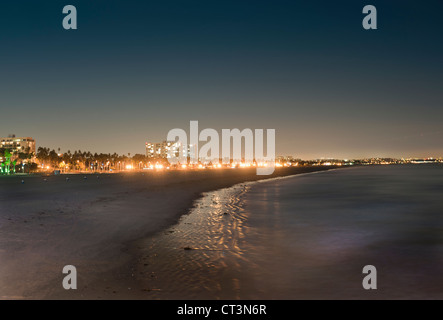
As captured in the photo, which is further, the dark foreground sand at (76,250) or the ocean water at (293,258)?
the ocean water at (293,258)

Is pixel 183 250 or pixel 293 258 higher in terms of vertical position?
pixel 183 250

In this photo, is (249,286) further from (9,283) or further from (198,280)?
(9,283)

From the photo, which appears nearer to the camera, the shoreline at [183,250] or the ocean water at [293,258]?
the shoreline at [183,250]

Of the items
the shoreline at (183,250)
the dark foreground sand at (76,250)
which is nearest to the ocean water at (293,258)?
the shoreline at (183,250)

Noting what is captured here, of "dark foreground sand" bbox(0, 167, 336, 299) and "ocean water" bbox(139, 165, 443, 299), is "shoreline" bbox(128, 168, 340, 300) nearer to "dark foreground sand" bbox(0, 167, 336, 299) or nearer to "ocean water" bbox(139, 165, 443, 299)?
"ocean water" bbox(139, 165, 443, 299)

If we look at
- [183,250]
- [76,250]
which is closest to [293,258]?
[183,250]

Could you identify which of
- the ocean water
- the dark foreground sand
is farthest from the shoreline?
the dark foreground sand

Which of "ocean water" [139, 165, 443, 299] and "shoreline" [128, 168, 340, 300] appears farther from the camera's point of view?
"ocean water" [139, 165, 443, 299]

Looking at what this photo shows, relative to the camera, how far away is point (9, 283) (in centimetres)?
1065

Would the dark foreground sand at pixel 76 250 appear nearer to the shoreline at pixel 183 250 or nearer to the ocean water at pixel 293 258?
the shoreline at pixel 183 250

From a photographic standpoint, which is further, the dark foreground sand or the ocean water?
the ocean water

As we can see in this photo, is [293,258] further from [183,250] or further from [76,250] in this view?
[76,250]

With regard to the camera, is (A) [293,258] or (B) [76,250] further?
(B) [76,250]
